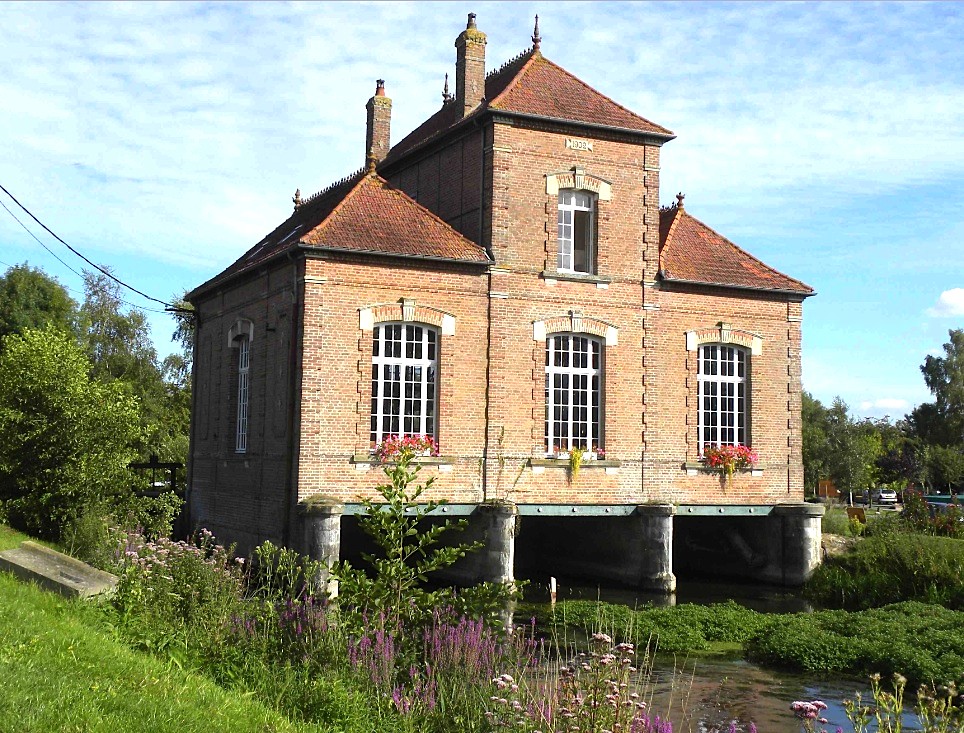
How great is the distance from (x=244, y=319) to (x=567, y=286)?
276 inches

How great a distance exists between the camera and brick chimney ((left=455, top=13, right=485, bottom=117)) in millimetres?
23141

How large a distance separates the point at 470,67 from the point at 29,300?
81.4ft

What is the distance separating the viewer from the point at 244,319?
75.5ft

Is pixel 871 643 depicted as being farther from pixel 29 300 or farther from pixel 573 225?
pixel 29 300

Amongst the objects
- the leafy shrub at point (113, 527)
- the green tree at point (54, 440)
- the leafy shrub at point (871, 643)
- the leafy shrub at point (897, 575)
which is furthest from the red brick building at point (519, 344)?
the leafy shrub at point (871, 643)

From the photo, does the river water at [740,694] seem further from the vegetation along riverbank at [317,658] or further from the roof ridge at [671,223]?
the roof ridge at [671,223]

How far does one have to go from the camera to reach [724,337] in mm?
23578

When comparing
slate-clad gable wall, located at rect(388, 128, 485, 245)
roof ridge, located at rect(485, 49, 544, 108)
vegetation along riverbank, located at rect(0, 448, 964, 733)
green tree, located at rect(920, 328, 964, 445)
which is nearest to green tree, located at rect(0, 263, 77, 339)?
slate-clad gable wall, located at rect(388, 128, 485, 245)

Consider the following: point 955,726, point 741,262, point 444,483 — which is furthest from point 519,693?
point 741,262

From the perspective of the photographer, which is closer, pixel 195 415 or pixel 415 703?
pixel 415 703

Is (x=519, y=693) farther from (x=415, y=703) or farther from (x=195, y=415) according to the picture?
(x=195, y=415)

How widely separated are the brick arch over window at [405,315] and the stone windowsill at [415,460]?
2.37m

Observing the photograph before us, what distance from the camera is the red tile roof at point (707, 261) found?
23531 millimetres

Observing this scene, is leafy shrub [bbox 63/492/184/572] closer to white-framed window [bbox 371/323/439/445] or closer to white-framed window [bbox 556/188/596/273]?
white-framed window [bbox 371/323/439/445]
